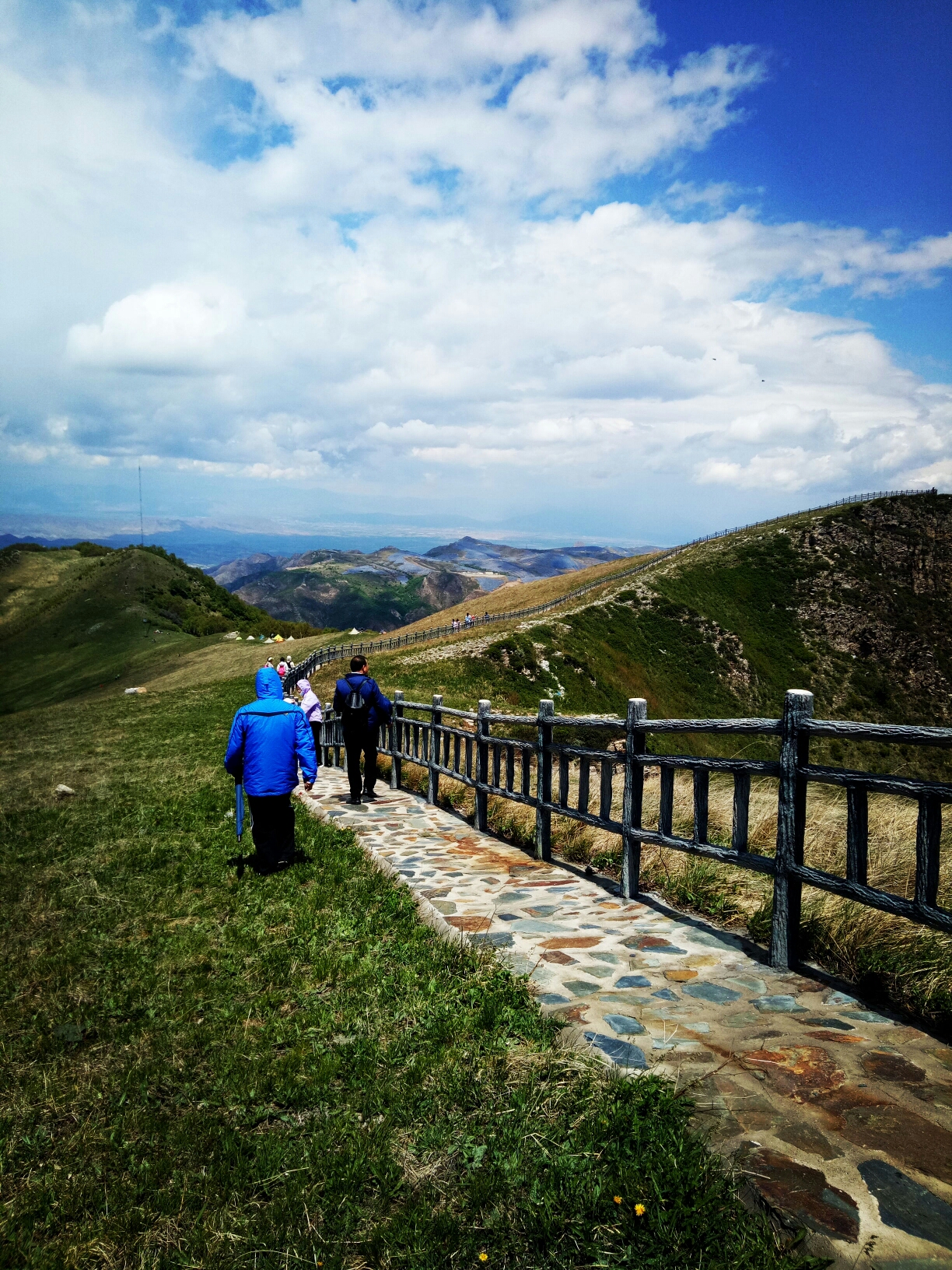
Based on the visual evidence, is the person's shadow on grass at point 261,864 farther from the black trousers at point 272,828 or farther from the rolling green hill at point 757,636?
the rolling green hill at point 757,636

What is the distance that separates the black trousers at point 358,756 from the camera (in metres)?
12.5

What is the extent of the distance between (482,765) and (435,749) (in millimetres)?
2212

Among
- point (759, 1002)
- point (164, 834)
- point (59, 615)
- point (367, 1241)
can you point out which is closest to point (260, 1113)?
point (367, 1241)

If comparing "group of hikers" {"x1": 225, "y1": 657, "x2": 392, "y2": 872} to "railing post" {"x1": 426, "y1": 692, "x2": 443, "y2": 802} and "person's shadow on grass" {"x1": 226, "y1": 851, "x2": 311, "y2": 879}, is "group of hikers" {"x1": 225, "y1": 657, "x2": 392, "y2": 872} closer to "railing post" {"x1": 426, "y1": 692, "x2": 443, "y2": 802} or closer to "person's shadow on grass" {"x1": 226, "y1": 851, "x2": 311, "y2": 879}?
"person's shadow on grass" {"x1": 226, "y1": 851, "x2": 311, "y2": 879}

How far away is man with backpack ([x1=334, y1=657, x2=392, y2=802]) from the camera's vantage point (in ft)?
40.4

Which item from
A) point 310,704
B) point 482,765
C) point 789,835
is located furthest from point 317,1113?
point 310,704

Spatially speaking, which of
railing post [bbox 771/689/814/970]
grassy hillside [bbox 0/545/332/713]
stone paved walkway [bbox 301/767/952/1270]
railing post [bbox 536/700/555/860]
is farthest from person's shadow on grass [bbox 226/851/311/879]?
grassy hillside [bbox 0/545/332/713]

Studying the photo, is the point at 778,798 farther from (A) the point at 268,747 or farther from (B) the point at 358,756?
(B) the point at 358,756

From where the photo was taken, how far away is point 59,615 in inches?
5002

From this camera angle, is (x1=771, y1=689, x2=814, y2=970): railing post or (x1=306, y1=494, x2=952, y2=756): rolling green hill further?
(x1=306, y1=494, x2=952, y2=756): rolling green hill

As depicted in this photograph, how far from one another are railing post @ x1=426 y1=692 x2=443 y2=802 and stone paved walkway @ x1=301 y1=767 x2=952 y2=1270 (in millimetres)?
4856

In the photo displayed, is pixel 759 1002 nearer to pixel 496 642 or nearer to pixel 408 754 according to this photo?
pixel 408 754

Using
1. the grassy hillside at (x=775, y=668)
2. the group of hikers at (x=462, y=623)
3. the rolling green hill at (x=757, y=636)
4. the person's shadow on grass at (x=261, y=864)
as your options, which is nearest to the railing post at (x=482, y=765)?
the grassy hillside at (x=775, y=668)

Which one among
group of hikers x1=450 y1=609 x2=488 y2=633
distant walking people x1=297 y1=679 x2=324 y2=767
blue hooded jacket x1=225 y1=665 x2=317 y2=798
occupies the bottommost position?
distant walking people x1=297 y1=679 x2=324 y2=767
